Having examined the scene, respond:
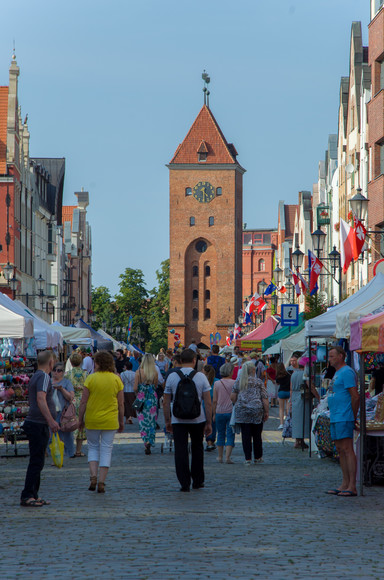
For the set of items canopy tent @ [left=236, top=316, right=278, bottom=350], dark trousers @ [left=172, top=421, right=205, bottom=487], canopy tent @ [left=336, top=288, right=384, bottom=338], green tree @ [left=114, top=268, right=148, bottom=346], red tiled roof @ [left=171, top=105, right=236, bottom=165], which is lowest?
dark trousers @ [left=172, top=421, right=205, bottom=487]

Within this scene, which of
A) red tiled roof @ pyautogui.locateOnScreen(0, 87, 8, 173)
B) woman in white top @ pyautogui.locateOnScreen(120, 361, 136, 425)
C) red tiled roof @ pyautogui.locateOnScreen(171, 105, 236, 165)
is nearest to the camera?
woman in white top @ pyautogui.locateOnScreen(120, 361, 136, 425)

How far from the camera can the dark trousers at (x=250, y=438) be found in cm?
1683

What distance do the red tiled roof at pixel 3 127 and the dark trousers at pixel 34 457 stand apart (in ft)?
150

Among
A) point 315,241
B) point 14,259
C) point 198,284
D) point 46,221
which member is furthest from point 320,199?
point 315,241

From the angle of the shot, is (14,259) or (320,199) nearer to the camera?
(14,259)

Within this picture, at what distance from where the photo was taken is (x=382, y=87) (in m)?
36.2

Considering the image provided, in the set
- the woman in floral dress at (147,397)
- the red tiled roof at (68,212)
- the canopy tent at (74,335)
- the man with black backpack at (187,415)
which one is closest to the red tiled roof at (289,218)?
the red tiled roof at (68,212)

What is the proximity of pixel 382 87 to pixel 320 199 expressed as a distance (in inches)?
1728

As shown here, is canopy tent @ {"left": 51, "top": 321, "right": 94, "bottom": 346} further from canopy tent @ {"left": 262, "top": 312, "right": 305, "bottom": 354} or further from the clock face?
the clock face

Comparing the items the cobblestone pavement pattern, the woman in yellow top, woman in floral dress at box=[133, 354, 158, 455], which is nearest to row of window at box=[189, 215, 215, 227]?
woman in floral dress at box=[133, 354, 158, 455]

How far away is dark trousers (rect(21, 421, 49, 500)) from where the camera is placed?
1141 centimetres

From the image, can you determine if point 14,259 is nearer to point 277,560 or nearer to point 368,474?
point 368,474

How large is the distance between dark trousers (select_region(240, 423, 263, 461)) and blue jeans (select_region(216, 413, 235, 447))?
0.84 ft

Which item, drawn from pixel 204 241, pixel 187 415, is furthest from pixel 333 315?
pixel 204 241
